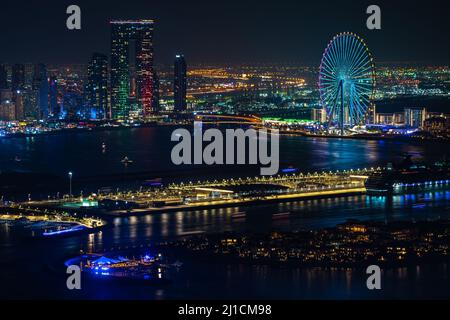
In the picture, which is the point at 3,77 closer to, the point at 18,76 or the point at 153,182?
the point at 18,76

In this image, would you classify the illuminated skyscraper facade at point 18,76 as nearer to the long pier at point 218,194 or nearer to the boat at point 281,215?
the long pier at point 218,194

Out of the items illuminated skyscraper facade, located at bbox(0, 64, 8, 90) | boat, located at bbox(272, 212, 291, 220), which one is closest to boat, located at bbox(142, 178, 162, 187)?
boat, located at bbox(272, 212, 291, 220)

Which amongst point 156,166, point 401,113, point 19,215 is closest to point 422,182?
point 156,166

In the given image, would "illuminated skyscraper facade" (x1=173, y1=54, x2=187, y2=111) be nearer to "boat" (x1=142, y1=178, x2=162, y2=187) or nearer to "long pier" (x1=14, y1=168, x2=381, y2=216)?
"boat" (x1=142, y1=178, x2=162, y2=187)

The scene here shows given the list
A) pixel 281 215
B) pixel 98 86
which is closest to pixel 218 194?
pixel 281 215

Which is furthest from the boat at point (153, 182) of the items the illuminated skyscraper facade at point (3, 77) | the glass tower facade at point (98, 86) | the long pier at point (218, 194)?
the illuminated skyscraper facade at point (3, 77)
